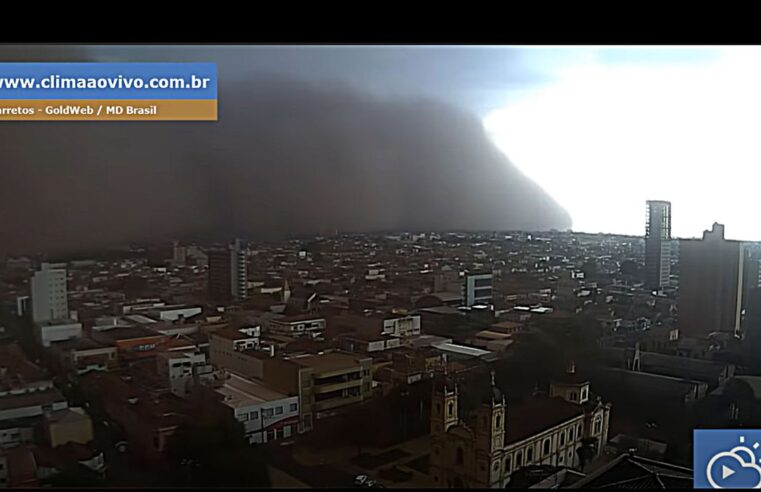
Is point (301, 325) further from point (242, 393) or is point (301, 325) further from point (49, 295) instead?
point (49, 295)

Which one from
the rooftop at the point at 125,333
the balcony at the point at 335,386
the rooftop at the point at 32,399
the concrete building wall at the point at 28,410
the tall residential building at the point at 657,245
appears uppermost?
the tall residential building at the point at 657,245

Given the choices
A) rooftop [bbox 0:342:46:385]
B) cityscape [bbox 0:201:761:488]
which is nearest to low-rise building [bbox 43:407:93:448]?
cityscape [bbox 0:201:761:488]

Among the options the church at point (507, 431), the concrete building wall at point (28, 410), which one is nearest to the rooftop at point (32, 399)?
the concrete building wall at point (28, 410)

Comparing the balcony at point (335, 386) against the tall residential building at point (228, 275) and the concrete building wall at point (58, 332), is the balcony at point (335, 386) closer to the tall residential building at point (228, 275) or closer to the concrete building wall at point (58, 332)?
the tall residential building at point (228, 275)

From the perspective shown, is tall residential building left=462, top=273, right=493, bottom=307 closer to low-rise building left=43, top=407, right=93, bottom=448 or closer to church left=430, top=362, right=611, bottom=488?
church left=430, top=362, right=611, bottom=488

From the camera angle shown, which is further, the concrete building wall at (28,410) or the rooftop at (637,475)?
the rooftop at (637,475)

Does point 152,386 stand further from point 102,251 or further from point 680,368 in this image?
point 680,368
